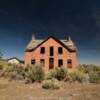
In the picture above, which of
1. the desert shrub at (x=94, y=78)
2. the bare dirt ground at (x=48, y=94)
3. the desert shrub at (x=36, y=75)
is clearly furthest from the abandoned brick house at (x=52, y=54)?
the bare dirt ground at (x=48, y=94)

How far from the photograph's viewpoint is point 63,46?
32.9 meters

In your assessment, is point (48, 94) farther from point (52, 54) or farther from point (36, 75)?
point (52, 54)

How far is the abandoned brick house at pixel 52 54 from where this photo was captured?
1276 inches

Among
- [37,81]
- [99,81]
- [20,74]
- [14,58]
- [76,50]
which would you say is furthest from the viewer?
[14,58]

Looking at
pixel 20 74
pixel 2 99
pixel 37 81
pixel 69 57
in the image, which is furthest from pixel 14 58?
pixel 2 99

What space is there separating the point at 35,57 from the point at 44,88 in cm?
1963

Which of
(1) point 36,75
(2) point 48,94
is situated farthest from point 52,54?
(2) point 48,94

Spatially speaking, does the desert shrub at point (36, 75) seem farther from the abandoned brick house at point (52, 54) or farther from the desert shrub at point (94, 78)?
the abandoned brick house at point (52, 54)

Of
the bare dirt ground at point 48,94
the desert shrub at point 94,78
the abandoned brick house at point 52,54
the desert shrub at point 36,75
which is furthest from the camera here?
the abandoned brick house at point 52,54

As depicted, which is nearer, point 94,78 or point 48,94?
point 48,94

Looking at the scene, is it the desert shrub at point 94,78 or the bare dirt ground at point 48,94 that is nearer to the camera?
the bare dirt ground at point 48,94

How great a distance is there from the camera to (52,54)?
33.4 meters

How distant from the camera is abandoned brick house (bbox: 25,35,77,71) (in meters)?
32.4

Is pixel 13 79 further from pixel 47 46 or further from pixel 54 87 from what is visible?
pixel 47 46
